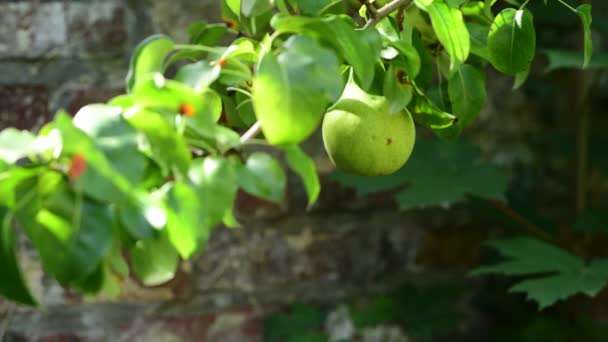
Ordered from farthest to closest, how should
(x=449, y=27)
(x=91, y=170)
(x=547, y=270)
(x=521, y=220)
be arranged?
1. (x=521, y=220)
2. (x=547, y=270)
3. (x=449, y=27)
4. (x=91, y=170)

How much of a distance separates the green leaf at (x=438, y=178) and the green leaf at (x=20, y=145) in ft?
1.92

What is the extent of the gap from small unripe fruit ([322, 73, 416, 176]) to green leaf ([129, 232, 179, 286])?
14cm

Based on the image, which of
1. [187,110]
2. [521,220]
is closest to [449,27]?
[187,110]

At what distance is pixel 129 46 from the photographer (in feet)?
3.00

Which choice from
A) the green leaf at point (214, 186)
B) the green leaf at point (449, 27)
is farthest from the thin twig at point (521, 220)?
the green leaf at point (214, 186)

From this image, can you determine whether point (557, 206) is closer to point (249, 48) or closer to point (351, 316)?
point (351, 316)

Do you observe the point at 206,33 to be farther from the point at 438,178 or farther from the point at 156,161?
the point at 438,178

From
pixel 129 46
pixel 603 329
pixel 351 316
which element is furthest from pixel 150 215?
pixel 603 329

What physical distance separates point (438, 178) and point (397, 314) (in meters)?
0.17

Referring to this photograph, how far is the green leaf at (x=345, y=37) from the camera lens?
1.25ft

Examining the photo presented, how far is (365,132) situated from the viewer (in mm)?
469

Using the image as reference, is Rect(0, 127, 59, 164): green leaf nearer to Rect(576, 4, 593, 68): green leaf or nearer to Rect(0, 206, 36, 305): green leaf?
Rect(0, 206, 36, 305): green leaf

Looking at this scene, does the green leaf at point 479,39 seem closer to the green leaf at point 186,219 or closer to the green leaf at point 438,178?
the green leaf at point 186,219

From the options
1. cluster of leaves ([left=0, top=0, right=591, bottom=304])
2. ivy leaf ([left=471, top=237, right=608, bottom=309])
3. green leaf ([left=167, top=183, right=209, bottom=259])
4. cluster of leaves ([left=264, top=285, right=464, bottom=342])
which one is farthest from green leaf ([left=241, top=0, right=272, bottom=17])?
cluster of leaves ([left=264, top=285, right=464, bottom=342])
